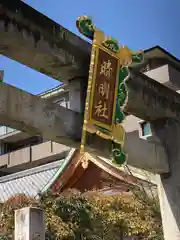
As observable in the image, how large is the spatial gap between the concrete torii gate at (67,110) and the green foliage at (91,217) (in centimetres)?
399

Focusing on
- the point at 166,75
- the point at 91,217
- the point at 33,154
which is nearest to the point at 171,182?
the point at 91,217

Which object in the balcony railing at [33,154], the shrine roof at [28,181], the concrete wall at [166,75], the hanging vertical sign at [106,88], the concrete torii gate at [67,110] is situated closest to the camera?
the concrete torii gate at [67,110]

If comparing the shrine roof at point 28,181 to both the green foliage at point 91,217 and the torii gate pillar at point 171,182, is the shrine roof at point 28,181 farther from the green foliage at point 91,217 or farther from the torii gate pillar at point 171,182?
the torii gate pillar at point 171,182

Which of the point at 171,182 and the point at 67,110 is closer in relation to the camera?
the point at 67,110

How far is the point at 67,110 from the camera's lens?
532 centimetres

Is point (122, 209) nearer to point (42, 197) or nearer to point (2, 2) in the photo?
point (42, 197)

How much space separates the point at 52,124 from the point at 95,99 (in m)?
0.68

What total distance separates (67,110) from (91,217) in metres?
5.91

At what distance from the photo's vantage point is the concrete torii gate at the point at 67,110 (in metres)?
4.82

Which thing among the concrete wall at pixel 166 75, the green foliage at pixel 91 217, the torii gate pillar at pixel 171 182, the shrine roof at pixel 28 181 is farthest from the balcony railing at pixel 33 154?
the torii gate pillar at pixel 171 182

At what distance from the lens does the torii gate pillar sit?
661cm

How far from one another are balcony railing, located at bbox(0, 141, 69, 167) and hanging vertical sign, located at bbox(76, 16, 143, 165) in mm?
19967

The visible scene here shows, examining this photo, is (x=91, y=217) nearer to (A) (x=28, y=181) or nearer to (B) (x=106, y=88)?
(B) (x=106, y=88)

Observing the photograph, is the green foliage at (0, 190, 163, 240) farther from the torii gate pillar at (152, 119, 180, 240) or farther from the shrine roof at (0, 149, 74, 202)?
the shrine roof at (0, 149, 74, 202)
